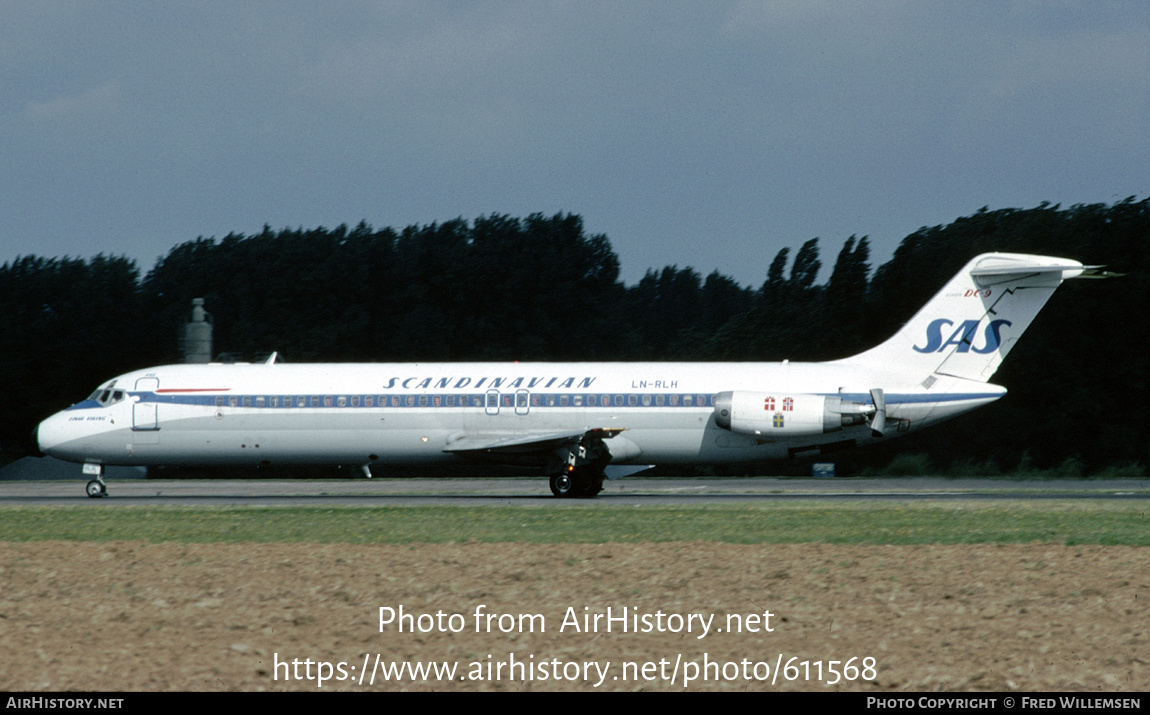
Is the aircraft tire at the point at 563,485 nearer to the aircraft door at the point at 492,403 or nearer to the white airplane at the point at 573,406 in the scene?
A: the white airplane at the point at 573,406

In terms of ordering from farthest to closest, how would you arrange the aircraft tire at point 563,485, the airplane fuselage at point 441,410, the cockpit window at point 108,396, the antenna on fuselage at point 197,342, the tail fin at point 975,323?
the antenna on fuselage at point 197,342
the cockpit window at point 108,396
the tail fin at point 975,323
the airplane fuselage at point 441,410
the aircraft tire at point 563,485

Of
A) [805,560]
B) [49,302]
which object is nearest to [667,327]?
[49,302]

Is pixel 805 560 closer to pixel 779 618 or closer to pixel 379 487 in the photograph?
pixel 779 618

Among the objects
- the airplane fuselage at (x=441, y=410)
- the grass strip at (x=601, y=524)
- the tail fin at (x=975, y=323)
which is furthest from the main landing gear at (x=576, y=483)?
the tail fin at (x=975, y=323)

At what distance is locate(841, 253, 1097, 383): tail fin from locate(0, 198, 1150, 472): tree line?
42.2 ft

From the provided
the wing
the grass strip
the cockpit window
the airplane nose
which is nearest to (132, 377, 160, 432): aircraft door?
the cockpit window

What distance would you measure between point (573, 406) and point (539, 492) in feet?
12.7

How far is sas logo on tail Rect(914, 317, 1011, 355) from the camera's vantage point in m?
29.8

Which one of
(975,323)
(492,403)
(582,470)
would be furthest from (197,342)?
(975,323)

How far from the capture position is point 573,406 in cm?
2928

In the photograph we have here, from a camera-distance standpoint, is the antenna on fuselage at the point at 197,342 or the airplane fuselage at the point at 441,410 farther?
the antenna on fuselage at the point at 197,342

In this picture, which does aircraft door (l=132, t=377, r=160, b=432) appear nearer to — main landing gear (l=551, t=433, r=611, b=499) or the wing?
the wing

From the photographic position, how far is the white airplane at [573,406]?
28.7 metres

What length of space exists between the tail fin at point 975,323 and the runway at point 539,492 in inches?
119
